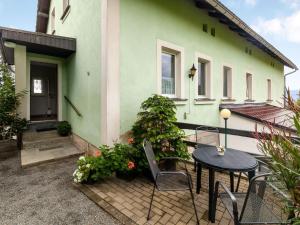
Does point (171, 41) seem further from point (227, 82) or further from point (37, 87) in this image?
point (37, 87)

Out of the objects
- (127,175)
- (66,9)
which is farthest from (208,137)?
(66,9)

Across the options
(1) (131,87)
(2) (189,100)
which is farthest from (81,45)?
(2) (189,100)

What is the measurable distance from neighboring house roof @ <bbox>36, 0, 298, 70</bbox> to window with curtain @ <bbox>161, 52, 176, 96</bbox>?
5.92 ft

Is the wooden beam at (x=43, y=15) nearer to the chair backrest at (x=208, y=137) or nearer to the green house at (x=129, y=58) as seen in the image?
the green house at (x=129, y=58)

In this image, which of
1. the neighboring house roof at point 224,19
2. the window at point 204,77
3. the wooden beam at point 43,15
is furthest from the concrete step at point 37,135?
the wooden beam at point 43,15

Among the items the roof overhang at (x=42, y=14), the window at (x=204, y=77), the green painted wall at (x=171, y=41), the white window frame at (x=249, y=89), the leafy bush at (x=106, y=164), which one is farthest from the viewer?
the white window frame at (x=249, y=89)

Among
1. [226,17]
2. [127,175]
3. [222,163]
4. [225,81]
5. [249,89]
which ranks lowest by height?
[127,175]

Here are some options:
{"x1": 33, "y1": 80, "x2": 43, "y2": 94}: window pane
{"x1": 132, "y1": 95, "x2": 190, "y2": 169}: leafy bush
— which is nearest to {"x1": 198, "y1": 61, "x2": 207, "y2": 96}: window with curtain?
{"x1": 132, "y1": 95, "x2": 190, "y2": 169}: leafy bush

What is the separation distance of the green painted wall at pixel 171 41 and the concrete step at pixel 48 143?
2525mm

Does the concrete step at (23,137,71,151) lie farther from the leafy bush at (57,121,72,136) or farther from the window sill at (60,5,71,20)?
the window sill at (60,5,71,20)

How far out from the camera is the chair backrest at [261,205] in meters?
1.52

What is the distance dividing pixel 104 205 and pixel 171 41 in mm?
4218

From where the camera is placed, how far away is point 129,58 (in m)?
3.92

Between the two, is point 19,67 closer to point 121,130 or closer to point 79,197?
point 121,130
